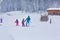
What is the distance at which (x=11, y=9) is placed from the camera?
7869cm

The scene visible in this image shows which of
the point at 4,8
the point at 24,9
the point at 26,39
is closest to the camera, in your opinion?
the point at 26,39

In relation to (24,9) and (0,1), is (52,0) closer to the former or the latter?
(24,9)

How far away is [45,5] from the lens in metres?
79.2

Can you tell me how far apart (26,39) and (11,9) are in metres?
67.9

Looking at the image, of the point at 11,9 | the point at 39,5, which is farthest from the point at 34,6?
the point at 11,9

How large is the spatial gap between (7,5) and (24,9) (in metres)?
8.26

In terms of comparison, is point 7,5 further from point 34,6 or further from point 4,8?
point 34,6

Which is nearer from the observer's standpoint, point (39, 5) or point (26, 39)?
point (26, 39)

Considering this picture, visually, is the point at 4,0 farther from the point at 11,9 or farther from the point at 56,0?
the point at 56,0

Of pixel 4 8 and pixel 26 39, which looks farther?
pixel 4 8

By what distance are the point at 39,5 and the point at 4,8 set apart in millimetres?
11998

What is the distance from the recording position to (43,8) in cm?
7675

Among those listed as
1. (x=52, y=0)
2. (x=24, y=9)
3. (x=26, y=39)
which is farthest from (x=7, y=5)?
(x=26, y=39)

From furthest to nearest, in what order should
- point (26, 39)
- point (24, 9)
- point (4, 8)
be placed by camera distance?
point (4, 8) → point (24, 9) → point (26, 39)
